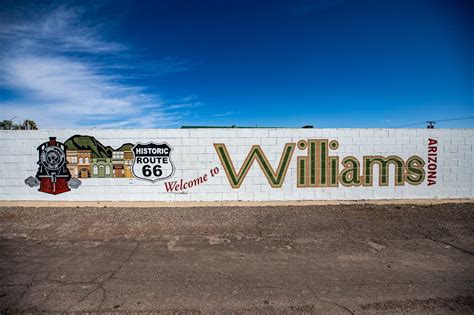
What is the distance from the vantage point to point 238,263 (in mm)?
4203

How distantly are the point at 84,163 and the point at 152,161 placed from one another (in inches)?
101

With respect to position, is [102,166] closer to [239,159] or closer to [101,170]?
[101,170]

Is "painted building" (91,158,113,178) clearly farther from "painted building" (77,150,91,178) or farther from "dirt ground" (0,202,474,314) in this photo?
"dirt ground" (0,202,474,314)

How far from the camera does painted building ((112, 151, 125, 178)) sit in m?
9.41

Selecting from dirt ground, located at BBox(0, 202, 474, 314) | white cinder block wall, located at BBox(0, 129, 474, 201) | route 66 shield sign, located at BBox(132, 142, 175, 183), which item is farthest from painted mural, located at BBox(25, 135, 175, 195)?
dirt ground, located at BBox(0, 202, 474, 314)

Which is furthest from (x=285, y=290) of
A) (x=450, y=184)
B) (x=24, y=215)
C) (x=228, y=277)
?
(x=450, y=184)

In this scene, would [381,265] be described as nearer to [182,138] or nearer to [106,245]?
[106,245]

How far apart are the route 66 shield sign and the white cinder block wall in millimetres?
189

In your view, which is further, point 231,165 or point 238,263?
point 231,165

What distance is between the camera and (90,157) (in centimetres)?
942

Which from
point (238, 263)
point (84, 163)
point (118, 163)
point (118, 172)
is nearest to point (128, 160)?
point (118, 163)

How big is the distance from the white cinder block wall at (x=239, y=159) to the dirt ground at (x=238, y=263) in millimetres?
2260

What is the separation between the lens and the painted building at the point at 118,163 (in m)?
9.41

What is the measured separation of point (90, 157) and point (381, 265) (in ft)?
31.9
